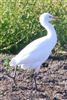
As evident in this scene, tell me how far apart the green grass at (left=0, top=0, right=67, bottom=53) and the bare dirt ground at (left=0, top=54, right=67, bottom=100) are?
998 mm

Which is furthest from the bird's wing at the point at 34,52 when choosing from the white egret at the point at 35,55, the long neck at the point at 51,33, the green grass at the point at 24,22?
the green grass at the point at 24,22

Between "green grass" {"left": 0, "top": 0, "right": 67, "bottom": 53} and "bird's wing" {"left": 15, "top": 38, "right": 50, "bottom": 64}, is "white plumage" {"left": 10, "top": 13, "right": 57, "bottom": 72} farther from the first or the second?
"green grass" {"left": 0, "top": 0, "right": 67, "bottom": 53}

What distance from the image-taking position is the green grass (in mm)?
9367

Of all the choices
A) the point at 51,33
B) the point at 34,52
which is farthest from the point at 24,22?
the point at 34,52

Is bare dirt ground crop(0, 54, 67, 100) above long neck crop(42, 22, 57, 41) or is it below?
below

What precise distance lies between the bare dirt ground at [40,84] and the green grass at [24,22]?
100 centimetres

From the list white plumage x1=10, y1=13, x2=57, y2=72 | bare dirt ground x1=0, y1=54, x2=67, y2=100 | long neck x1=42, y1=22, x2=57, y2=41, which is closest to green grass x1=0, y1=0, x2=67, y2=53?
bare dirt ground x1=0, y1=54, x2=67, y2=100

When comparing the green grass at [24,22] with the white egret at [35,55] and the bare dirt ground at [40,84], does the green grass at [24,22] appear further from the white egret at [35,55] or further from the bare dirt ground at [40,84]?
the white egret at [35,55]

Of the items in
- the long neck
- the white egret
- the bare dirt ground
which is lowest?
the bare dirt ground

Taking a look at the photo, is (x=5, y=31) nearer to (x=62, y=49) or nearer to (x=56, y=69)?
(x=62, y=49)

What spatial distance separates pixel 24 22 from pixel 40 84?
6.99 ft

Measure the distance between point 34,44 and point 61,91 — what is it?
84 centimetres

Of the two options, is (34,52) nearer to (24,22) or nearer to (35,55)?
(35,55)

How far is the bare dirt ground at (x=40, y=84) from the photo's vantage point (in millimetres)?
7105
